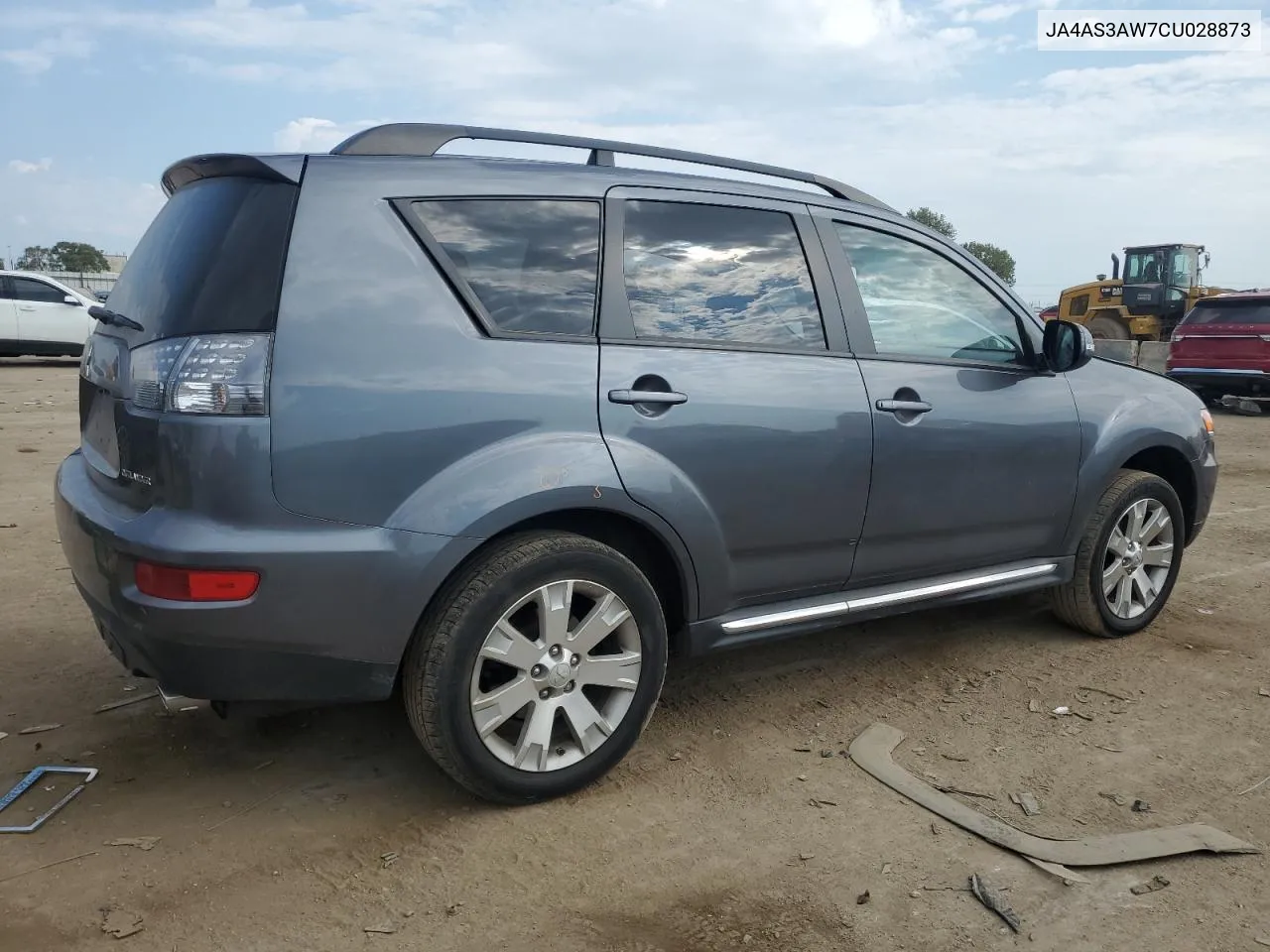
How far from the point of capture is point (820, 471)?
10.9 ft

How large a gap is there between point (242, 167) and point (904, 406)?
86.1 inches

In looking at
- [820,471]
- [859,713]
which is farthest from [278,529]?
[859,713]

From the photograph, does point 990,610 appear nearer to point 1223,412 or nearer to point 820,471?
point 820,471

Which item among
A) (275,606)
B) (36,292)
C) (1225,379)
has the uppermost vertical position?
(36,292)

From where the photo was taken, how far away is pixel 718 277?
331 cm

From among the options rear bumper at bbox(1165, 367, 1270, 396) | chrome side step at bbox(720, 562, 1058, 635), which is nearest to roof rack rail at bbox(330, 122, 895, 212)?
chrome side step at bbox(720, 562, 1058, 635)

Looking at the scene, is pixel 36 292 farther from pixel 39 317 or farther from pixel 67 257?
Answer: pixel 67 257

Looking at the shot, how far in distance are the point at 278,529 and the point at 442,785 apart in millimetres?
1011

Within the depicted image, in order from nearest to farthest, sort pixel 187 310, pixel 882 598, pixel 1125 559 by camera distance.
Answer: pixel 187 310 → pixel 882 598 → pixel 1125 559

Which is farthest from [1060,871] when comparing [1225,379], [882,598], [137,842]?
[1225,379]

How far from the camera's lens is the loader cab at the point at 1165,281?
835 inches

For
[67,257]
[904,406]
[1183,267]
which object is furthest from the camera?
[67,257]

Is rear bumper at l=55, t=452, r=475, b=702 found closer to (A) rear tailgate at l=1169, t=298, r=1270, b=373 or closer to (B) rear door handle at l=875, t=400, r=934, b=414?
(B) rear door handle at l=875, t=400, r=934, b=414

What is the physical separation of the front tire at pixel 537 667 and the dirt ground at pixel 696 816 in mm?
162
